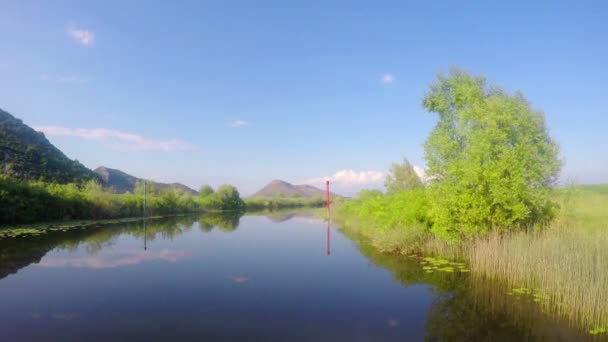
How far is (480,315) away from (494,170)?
7.34 m

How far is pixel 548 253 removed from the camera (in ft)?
35.0

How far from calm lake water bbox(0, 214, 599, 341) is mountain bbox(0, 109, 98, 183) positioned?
47172mm

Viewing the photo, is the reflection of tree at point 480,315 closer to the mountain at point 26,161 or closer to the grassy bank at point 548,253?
the grassy bank at point 548,253

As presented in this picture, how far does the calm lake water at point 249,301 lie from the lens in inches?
305

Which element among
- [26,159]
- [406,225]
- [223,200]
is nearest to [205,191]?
[223,200]

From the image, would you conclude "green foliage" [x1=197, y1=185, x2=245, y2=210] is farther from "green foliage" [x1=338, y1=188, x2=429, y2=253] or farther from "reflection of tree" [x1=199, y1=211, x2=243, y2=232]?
"green foliage" [x1=338, y1=188, x2=429, y2=253]

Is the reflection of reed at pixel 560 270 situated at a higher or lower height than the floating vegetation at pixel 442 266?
higher

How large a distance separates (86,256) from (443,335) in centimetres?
1730

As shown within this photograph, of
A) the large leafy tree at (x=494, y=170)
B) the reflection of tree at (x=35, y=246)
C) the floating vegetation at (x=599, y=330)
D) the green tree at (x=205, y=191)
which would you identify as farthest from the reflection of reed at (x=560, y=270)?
the green tree at (x=205, y=191)

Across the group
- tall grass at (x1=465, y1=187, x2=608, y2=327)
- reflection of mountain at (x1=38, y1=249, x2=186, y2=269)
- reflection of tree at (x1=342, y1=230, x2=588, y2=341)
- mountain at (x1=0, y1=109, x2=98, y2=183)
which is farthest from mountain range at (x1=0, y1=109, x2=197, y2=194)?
tall grass at (x1=465, y1=187, x2=608, y2=327)

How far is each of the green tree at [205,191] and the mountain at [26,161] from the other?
100ft

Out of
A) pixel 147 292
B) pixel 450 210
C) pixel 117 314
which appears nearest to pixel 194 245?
pixel 147 292

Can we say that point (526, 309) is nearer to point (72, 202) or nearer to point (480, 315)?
point (480, 315)

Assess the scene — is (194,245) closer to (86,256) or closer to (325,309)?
(86,256)
